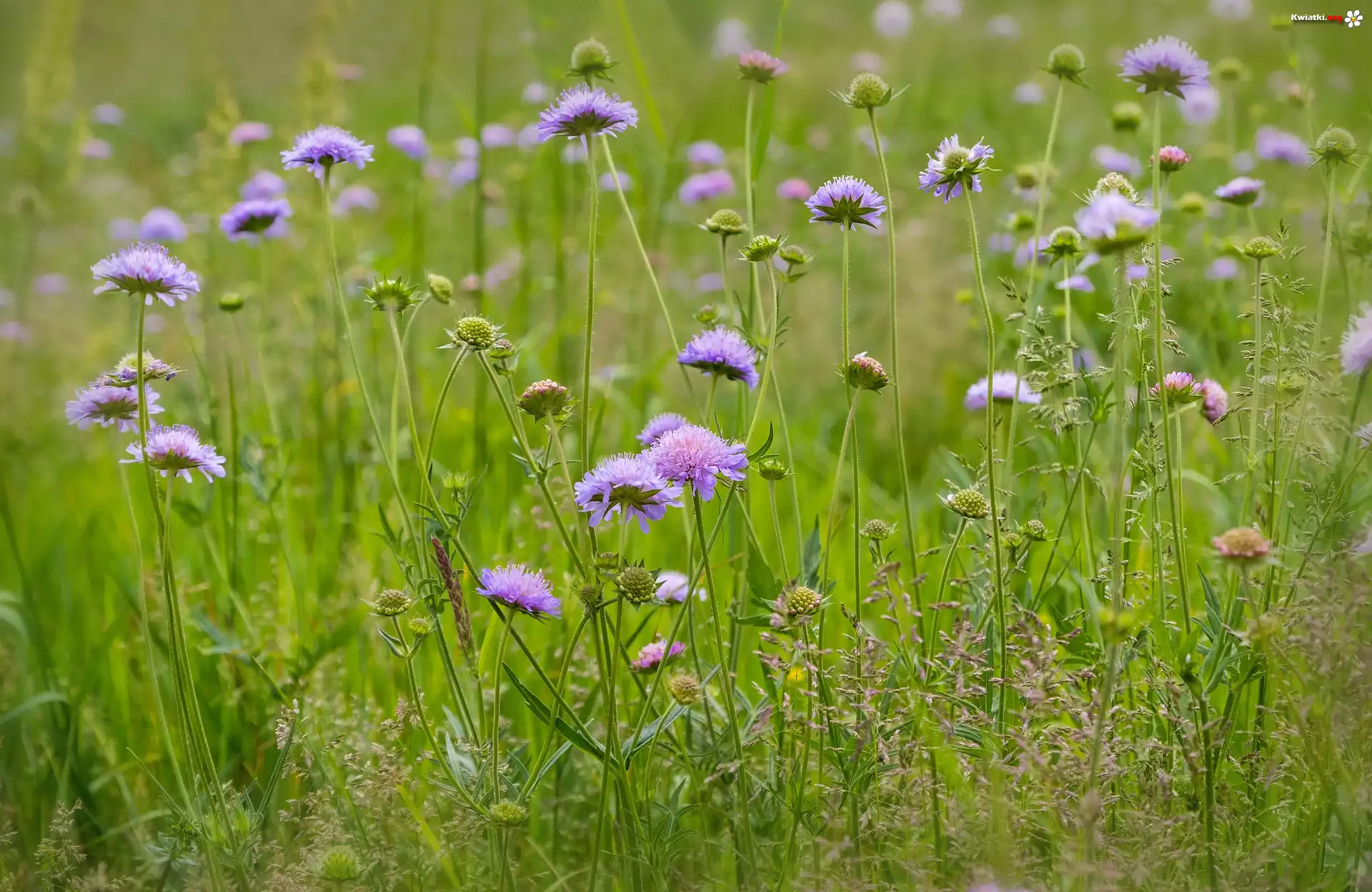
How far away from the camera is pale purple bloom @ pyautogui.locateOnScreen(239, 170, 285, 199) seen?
2.53 meters

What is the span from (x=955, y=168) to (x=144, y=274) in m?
1.00

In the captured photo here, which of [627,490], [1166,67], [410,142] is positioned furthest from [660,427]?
[410,142]

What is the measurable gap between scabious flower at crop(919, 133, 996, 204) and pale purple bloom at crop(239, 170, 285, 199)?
179 centimetres

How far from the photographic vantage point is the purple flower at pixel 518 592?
3.83ft

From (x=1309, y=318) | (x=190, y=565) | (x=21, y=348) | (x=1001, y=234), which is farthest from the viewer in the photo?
(x=21, y=348)

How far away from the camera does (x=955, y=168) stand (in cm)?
133

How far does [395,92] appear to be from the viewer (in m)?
8.20

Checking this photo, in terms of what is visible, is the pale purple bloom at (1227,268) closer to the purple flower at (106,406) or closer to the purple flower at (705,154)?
the purple flower at (705,154)

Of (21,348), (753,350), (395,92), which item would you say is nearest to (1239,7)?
(753,350)

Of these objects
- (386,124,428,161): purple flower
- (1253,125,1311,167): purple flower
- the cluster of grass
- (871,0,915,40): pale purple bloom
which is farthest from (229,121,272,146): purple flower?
(871,0,915,40): pale purple bloom

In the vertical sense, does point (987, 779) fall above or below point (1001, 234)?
below

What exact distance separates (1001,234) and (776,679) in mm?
2005

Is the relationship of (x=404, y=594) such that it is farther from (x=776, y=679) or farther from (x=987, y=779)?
(x=987, y=779)

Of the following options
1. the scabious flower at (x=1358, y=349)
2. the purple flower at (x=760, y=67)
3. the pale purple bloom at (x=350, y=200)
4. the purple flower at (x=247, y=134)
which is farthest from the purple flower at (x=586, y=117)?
the pale purple bloom at (x=350, y=200)
